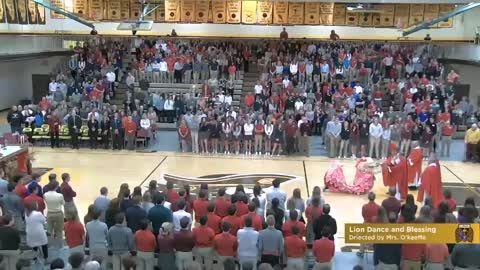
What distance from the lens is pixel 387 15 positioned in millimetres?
34531

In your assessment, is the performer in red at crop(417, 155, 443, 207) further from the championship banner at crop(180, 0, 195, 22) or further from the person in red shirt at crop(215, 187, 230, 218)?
the championship banner at crop(180, 0, 195, 22)

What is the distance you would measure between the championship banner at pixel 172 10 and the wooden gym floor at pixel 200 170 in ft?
50.6

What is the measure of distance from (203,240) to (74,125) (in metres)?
13.6

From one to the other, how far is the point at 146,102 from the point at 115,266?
16.8 meters

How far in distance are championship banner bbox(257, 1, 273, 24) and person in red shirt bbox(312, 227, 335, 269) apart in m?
26.6

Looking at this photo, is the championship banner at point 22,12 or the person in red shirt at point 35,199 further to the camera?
the championship banner at point 22,12

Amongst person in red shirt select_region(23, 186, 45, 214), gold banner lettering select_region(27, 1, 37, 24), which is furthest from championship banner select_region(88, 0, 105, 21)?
person in red shirt select_region(23, 186, 45, 214)

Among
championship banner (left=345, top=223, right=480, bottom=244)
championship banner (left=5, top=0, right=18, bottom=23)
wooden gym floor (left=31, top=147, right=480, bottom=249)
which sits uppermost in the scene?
championship banner (left=5, top=0, right=18, bottom=23)

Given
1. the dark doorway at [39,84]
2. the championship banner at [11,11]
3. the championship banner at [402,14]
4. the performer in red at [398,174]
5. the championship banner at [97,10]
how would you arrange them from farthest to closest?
the championship banner at [97,10] → the championship banner at [402,14] → the dark doorway at [39,84] → the championship banner at [11,11] → the performer in red at [398,174]

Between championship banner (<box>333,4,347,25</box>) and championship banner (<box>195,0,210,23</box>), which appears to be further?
championship banner (<box>195,0,210,23</box>)

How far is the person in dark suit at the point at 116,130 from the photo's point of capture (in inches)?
853

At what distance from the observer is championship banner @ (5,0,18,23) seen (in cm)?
2862

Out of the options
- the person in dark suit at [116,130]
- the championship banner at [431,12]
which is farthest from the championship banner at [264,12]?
the person in dark suit at [116,130]

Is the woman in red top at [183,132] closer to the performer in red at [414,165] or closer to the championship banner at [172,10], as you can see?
the performer in red at [414,165]
